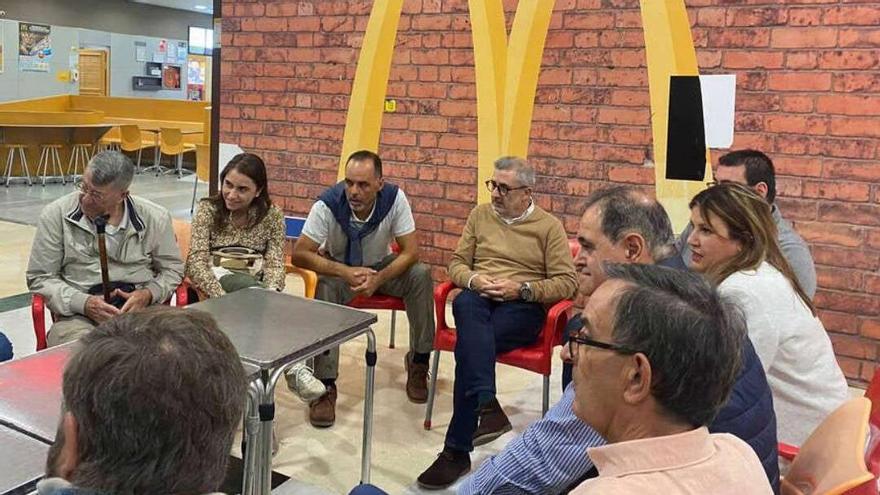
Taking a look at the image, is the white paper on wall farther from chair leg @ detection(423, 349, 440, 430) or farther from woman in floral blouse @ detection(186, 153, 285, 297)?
woman in floral blouse @ detection(186, 153, 285, 297)

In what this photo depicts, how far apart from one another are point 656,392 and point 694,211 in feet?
3.81

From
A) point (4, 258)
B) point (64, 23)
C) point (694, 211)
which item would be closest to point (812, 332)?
point (694, 211)

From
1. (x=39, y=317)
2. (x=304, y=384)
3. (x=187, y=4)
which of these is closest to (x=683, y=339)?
(x=304, y=384)

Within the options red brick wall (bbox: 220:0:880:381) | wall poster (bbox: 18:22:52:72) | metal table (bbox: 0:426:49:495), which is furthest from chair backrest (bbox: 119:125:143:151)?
metal table (bbox: 0:426:49:495)

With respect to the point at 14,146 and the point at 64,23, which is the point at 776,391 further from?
the point at 64,23

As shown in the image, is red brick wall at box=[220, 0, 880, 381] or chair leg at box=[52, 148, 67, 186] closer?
red brick wall at box=[220, 0, 880, 381]

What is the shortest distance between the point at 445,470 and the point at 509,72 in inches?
101

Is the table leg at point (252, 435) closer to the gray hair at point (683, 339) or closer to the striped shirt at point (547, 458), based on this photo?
the striped shirt at point (547, 458)

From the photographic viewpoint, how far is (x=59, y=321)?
9.44ft

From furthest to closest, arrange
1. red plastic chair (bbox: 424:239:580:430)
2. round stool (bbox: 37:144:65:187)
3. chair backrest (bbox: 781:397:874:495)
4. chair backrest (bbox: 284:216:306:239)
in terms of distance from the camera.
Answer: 1. round stool (bbox: 37:144:65:187)
2. chair backrest (bbox: 284:216:306:239)
3. red plastic chair (bbox: 424:239:580:430)
4. chair backrest (bbox: 781:397:874:495)

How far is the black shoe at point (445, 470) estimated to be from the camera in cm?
273

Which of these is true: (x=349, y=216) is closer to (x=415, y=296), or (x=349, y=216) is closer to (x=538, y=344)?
(x=415, y=296)

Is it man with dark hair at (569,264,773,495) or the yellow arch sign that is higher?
the yellow arch sign

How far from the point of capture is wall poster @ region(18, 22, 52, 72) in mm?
12500
